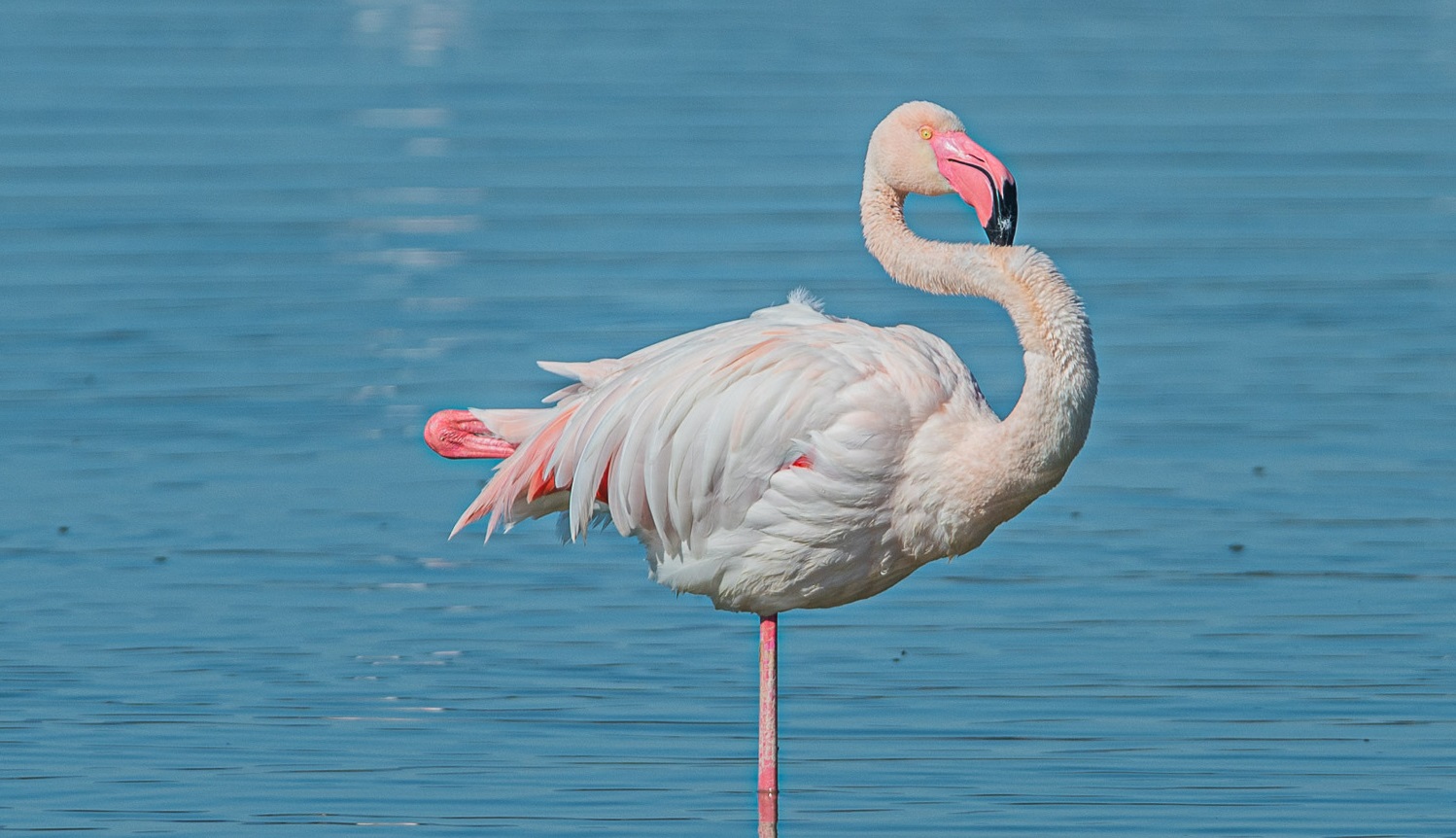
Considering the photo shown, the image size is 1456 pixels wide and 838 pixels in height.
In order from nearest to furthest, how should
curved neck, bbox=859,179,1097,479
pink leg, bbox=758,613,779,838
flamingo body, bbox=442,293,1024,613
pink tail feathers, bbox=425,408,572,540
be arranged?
curved neck, bbox=859,179,1097,479
flamingo body, bbox=442,293,1024,613
pink leg, bbox=758,613,779,838
pink tail feathers, bbox=425,408,572,540

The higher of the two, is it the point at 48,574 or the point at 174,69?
the point at 48,574

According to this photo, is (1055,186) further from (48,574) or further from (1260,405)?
(48,574)

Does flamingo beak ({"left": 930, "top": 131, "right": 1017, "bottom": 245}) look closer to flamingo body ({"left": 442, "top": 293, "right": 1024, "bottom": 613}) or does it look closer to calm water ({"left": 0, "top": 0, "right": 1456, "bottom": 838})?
flamingo body ({"left": 442, "top": 293, "right": 1024, "bottom": 613})

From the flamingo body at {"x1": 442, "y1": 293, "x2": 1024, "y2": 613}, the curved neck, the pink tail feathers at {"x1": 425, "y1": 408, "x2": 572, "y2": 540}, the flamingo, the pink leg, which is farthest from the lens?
the pink tail feathers at {"x1": 425, "y1": 408, "x2": 572, "y2": 540}

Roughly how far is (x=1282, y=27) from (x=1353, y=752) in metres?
16.3

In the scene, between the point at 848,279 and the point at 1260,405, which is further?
the point at 848,279

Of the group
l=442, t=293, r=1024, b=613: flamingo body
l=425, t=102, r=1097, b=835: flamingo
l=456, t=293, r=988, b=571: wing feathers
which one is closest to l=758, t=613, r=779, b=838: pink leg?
l=425, t=102, r=1097, b=835: flamingo

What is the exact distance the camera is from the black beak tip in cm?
605

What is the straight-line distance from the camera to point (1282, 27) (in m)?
22.0

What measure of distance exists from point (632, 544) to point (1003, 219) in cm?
327

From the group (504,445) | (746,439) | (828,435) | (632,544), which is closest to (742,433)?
(746,439)

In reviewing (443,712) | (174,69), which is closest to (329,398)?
(443,712)

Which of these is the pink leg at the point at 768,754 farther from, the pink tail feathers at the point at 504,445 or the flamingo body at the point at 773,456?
the pink tail feathers at the point at 504,445

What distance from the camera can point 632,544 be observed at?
8.98m
